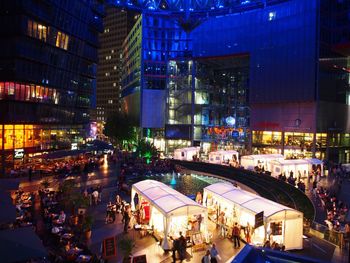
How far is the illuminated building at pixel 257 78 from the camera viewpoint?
173ft

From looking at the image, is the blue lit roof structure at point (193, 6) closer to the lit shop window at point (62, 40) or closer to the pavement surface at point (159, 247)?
the lit shop window at point (62, 40)

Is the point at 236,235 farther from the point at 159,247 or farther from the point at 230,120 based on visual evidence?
the point at 230,120

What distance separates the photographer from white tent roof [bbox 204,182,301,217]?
1728 cm

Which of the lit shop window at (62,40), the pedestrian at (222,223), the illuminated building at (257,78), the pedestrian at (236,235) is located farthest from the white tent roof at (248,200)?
the lit shop window at (62,40)

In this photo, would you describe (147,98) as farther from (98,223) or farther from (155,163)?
(98,223)

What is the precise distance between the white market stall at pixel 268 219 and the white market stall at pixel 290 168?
59.7 ft

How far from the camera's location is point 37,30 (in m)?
43.8

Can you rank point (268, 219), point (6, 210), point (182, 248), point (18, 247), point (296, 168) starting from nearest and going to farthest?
A: 1. point (18, 247)
2. point (6, 210)
3. point (182, 248)
4. point (268, 219)
5. point (296, 168)

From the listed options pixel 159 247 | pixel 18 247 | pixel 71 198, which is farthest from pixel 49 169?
pixel 18 247

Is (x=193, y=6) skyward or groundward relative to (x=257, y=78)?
skyward

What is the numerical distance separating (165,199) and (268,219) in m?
5.26

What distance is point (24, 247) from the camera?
10.9m

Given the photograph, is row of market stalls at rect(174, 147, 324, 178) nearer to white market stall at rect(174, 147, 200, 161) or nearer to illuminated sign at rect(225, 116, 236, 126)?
white market stall at rect(174, 147, 200, 161)

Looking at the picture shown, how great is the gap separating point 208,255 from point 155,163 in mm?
28089
